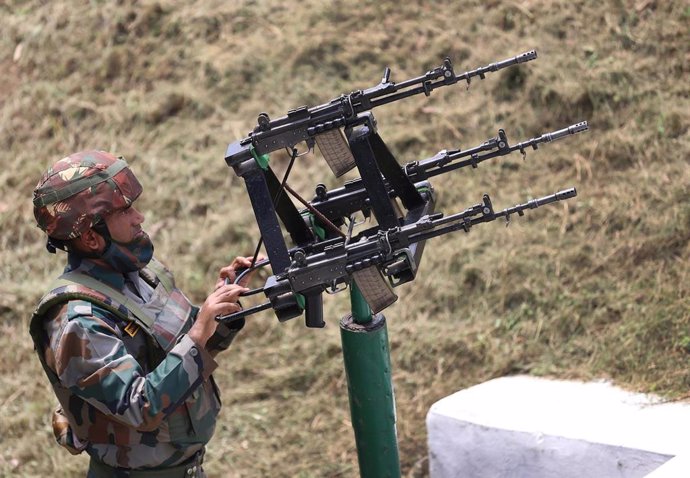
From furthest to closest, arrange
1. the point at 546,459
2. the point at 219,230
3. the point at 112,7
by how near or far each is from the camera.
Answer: the point at 112,7
the point at 219,230
the point at 546,459

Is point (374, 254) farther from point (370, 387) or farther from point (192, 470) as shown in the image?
point (192, 470)

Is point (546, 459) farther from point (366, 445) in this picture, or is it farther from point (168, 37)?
point (168, 37)

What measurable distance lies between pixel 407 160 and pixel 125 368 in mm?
3989

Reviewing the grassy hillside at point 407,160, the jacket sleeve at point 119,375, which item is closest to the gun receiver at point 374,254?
the jacket sleeve at point 119,375

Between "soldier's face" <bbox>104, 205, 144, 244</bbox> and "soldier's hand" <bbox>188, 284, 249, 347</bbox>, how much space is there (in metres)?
0.42

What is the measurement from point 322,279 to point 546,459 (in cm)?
169

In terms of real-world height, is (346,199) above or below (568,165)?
above

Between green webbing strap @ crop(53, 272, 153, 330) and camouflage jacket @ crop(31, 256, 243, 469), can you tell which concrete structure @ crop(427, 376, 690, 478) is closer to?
camouflage jacket @ crop(31, 256, 243, 469)

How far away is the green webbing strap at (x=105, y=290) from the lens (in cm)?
362

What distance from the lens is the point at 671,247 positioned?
5727 millimetres

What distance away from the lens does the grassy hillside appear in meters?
5.75

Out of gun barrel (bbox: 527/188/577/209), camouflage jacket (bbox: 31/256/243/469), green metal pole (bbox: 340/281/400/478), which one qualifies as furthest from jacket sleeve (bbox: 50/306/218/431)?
gun barrel (bbox: 527/188/577/209)

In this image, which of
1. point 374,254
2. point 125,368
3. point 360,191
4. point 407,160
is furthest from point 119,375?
point 407,160

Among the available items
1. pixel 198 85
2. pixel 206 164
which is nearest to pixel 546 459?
pixel 206 164
